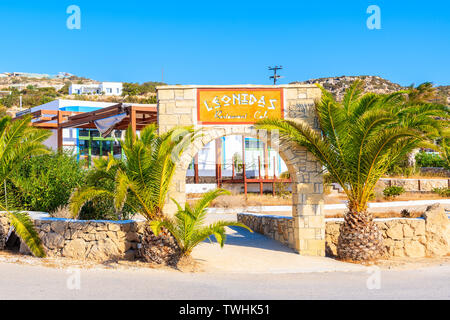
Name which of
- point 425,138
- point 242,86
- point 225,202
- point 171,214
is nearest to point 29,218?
point 171,214

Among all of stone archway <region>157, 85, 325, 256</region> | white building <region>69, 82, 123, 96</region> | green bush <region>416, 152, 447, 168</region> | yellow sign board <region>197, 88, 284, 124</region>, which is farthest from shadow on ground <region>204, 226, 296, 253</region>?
white building <region>69, 82, 123, 96</region>

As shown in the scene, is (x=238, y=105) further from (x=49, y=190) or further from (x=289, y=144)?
(x=49, y=190)

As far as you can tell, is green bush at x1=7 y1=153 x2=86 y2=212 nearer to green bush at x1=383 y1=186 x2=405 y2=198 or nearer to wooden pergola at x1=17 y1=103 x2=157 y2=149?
wooden pergola at x1=17 y1=103 x2=157 y2=149

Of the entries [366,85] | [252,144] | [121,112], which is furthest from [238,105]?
[366,85]

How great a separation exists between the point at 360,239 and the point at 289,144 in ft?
9.41

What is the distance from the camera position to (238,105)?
11031 mm

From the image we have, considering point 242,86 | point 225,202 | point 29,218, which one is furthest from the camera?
point 225,202

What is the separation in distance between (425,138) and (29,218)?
365 inches

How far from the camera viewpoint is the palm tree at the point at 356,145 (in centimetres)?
1038

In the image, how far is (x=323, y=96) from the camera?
1073 cm

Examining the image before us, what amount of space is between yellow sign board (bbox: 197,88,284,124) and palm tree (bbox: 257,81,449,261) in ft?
1.65

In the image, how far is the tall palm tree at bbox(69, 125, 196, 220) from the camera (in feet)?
30.9
